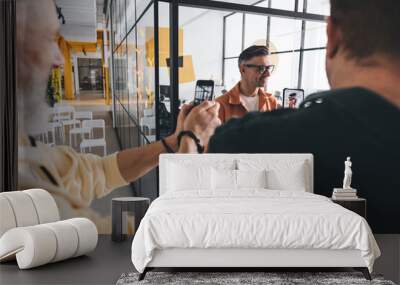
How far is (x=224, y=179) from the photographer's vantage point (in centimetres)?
573

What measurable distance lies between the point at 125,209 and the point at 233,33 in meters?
2.36

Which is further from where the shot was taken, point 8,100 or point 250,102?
point 250,102

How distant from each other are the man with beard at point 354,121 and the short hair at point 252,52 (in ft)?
2.25

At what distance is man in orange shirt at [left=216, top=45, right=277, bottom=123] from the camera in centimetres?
641

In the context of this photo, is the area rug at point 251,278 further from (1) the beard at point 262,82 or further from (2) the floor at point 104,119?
(1) the beard at point 262,82

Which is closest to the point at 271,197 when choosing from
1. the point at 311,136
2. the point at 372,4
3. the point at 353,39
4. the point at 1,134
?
the point at 311,136

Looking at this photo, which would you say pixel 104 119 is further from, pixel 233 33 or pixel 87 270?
pixel 87 270

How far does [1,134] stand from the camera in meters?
6.12

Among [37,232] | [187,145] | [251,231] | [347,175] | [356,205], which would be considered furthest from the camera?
[187,145]

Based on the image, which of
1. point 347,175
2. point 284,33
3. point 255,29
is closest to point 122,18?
point 255,29

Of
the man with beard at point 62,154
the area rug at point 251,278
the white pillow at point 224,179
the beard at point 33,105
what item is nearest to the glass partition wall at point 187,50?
the man with beard at point 62,154

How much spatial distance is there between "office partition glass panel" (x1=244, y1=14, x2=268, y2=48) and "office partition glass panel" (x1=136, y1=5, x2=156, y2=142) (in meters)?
1.11

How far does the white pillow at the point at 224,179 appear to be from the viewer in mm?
5711

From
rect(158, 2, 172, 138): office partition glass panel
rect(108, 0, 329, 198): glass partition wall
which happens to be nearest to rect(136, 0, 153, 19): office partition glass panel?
rect(108, 0, 329, 198): glass partition wall
